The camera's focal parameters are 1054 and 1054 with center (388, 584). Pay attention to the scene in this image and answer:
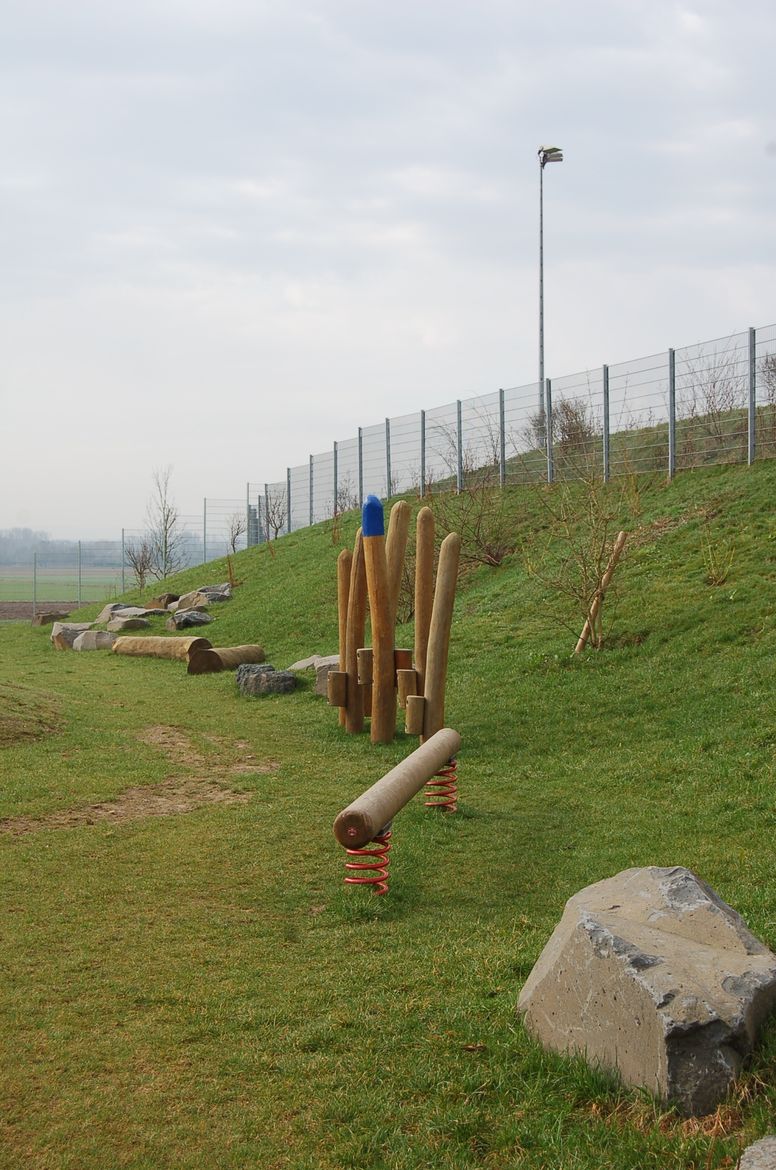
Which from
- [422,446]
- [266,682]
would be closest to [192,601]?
[422,446]

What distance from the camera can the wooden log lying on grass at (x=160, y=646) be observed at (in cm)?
1778

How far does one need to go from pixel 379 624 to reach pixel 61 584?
45.7 metres

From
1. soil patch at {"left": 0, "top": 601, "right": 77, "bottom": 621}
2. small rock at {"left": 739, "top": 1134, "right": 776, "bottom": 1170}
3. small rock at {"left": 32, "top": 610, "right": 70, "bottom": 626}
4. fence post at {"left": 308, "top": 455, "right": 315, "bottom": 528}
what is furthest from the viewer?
fence post at {"left": 308, "top": 455, "right": 315, "bottom": 528}

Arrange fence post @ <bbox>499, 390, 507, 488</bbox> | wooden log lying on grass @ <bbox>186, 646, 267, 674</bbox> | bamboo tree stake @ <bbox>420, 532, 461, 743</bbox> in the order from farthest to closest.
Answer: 1. fence post @ <bbox>499, 390, 507, 488</bbox>
2. wooden log lying on grass @ <bbox>186, 646, 267, 674</bbox>
3. bamboo tree stake @ <bbox>420, 532, 461, 743</bbox>

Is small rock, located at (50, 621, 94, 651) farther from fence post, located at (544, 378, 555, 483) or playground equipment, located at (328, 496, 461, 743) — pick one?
playground equipment, located at (328, 496, 461, 743)

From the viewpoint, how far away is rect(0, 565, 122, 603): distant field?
4122cm

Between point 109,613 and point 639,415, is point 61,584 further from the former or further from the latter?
point 639,415

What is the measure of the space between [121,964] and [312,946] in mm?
954

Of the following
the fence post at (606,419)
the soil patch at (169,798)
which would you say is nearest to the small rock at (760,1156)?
the soil patch at (169,798)

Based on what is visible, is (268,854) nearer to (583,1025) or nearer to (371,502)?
(583,1025)

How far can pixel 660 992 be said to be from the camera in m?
A: 3.55

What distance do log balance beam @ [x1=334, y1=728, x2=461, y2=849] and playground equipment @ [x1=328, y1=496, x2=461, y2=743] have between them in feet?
8.93

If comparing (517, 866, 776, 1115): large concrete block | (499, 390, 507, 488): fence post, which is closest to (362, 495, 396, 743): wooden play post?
(517, 866, 776, 1115): large concrete block

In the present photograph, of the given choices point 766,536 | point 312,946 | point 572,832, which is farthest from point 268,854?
point 766,536
